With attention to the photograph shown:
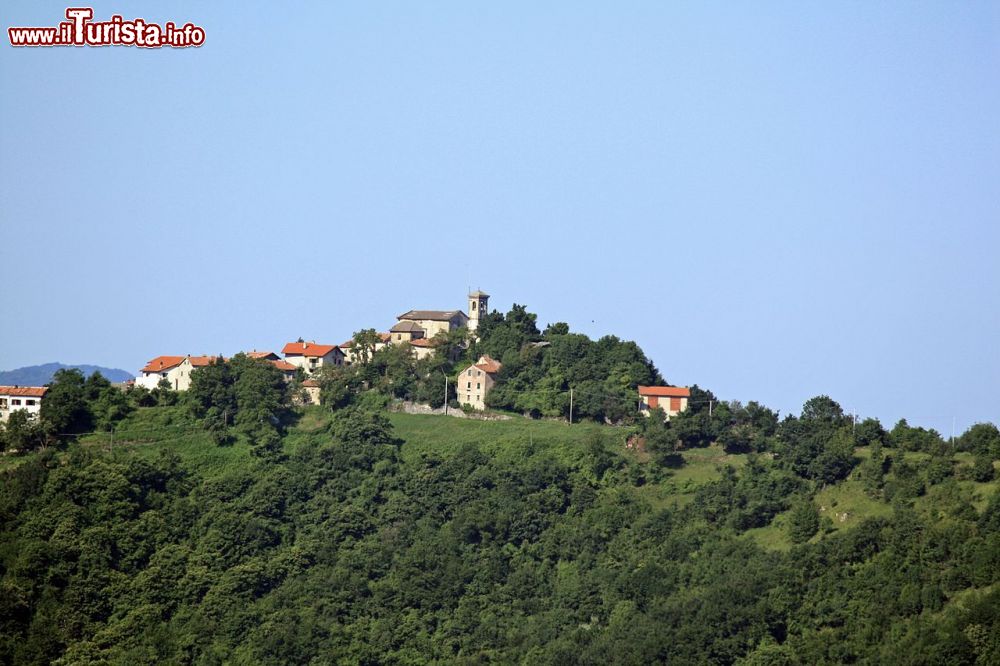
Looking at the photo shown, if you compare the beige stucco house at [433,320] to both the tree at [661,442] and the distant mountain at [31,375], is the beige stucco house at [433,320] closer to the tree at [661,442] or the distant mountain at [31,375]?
the tree at [661,442]

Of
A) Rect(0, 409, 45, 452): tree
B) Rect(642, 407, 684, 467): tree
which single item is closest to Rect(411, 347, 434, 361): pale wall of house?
Rect(642, 407, 684, 467): tree

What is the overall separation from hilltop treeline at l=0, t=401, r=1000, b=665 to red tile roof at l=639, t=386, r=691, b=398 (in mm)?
3080

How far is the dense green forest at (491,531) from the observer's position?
54.0 metres

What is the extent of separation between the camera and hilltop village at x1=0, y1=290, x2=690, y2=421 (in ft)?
221

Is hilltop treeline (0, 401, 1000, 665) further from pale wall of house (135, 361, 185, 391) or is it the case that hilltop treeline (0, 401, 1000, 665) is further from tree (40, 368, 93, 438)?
pale wall of house (135, 361, 185, 391)

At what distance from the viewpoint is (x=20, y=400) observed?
67.2 meters

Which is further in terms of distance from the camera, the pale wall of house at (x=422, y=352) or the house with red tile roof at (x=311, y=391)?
the pale wall of house at (x=422, y=352)

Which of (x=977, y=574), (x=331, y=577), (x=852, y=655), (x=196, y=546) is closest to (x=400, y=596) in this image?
(x=331, y=577)

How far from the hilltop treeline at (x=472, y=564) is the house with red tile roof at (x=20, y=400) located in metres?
3.59

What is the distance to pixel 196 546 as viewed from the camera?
2405 inches

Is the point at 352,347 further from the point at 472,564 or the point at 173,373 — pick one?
the point at 472,564

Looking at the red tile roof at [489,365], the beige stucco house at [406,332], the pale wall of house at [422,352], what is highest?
the beige stucco house at [406,332]

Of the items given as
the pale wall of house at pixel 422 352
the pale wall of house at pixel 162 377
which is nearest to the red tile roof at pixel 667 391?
the pale wall of house at pixel 422 352

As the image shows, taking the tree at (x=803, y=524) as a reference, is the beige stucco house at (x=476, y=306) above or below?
above
